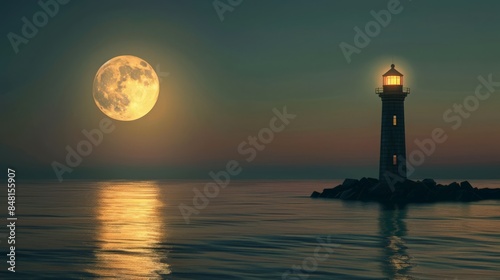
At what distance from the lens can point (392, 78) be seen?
76312 millimetres

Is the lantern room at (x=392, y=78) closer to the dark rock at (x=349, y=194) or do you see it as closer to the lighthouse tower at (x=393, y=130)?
the lighthouse tower at (x=393, y=130)

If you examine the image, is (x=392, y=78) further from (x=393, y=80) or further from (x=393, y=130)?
(x=393, y=130)

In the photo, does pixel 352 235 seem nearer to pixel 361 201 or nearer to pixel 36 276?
pixel 36 276

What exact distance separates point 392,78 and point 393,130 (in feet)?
20.6

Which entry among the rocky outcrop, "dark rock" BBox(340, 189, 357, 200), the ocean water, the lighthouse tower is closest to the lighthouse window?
the lighthouse tower

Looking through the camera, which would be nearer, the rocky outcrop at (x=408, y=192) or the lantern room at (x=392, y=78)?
the lantern room at (x=392, y=78)

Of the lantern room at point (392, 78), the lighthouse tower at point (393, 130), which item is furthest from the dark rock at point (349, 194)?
the lantern room at point (392, 78)

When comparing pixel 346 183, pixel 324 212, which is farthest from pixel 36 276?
pixel 346 183

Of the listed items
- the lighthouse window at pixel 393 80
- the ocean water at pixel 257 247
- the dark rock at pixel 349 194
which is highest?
the lighthouse window at pixel 393 80

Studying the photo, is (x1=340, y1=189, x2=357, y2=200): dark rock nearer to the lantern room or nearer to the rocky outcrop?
the rocky outcrop

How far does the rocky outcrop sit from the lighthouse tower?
394 cm

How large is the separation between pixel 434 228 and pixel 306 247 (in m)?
16.4

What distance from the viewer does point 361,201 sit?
84.8m

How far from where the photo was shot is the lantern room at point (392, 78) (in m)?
76.0
